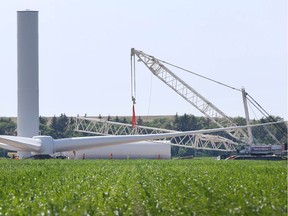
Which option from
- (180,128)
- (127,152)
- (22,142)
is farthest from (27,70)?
(180,128)

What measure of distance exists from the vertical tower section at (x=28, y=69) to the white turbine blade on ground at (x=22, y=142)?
11.3 metres

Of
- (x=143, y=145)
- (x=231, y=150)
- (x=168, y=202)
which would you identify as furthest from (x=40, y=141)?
(x=168, y=202)

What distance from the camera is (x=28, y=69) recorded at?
11950cm

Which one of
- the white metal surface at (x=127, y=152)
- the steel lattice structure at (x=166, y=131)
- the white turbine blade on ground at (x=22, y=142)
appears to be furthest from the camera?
the steel lattice structure at (x=166, y=131)

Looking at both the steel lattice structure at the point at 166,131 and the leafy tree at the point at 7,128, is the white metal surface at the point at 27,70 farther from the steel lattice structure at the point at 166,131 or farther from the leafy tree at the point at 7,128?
the leafy tree at the point at 7,128

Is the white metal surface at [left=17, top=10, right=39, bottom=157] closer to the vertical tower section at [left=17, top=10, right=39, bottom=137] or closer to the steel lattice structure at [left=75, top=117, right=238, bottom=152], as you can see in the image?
the vertical tower section at [left=17, top=10, right=39, bottom=137]

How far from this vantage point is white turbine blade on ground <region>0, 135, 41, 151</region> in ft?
318

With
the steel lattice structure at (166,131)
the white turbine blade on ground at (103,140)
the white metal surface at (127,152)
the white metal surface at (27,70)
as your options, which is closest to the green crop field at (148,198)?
the white turbine blade on ground at (103,140)

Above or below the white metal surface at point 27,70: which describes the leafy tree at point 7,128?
below

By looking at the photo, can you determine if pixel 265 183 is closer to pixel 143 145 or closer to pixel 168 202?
pixel 168 202

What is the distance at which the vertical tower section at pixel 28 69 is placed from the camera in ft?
390

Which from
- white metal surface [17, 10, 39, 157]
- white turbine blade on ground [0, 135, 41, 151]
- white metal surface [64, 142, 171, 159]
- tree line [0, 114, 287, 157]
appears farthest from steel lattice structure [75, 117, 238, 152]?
white turbine blade on ground [0, 135, 41, 151]

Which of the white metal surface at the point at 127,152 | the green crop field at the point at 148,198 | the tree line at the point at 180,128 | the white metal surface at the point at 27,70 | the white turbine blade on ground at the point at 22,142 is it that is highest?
the white metal surface at the point at 27,70

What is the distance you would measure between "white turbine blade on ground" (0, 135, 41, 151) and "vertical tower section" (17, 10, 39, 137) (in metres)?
11.3
